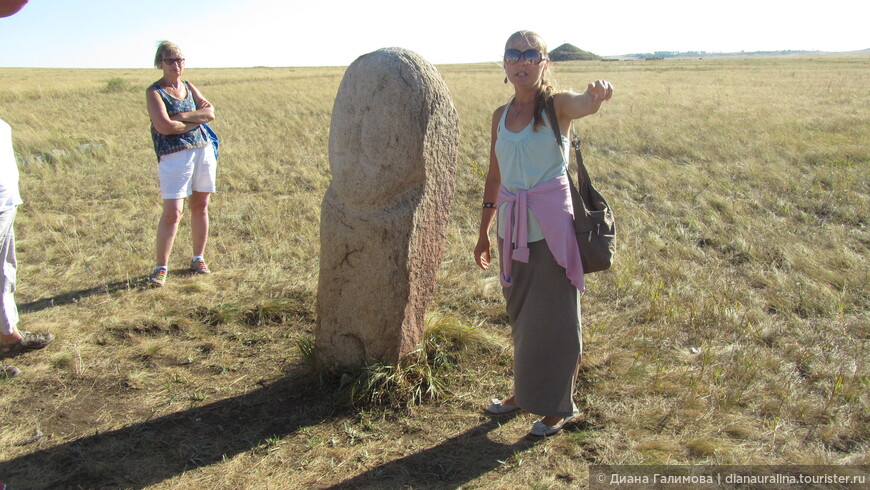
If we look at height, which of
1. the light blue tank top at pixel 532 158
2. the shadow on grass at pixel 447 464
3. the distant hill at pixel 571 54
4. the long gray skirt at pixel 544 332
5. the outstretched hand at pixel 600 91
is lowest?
the shadow on grass at pixel 447 464

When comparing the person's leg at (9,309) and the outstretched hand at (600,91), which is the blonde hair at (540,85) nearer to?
the outstretched hand at (600,91)

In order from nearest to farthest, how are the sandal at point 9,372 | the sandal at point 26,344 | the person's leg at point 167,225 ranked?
the sandal at point 9,372 < the sandal at point 26,344 < the person's leg at point 167,225

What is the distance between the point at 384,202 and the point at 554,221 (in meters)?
0.95

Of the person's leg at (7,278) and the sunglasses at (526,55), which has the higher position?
the sunglasses at (526,55)

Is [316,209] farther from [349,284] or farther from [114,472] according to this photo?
[114,472]

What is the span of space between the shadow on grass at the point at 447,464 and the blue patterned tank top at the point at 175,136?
302 cm

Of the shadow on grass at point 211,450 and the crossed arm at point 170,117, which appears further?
the crossed arm at point 170,117

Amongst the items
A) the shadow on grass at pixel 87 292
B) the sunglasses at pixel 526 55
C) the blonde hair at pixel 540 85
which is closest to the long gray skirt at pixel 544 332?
the blonde hair at pixel 540 85

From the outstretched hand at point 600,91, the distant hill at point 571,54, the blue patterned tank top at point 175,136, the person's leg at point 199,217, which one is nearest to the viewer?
the outstretched hand at point 600,91

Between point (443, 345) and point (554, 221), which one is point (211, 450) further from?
point (554, 221)

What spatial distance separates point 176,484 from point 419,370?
4.44ft

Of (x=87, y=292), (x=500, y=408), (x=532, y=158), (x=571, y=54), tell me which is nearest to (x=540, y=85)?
(x=532, y=158)

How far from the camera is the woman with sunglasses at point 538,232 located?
277 centimetres

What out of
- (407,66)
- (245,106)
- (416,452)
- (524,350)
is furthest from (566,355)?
(245,106)
